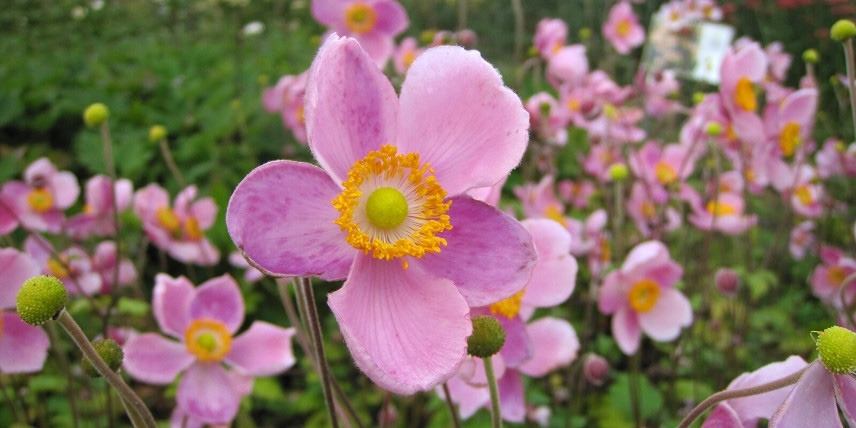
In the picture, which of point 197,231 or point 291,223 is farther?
point 197,231

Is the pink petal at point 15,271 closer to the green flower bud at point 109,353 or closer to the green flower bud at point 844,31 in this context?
the green flower bud at point 109,353

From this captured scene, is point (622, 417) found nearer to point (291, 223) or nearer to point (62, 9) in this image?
point (291, 223)

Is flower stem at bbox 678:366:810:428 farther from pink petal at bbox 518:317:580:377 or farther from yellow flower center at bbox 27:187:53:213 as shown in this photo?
yellow flower center at bbox 27:187:53:213

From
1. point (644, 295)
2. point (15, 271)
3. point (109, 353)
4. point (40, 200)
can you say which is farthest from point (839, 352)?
point (40, 200)

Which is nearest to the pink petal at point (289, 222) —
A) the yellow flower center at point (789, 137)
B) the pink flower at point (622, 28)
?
the yellow flower center at point (789, 137)

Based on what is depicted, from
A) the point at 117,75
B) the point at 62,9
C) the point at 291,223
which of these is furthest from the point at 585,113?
the point at 62,9

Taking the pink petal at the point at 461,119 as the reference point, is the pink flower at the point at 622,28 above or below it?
below
